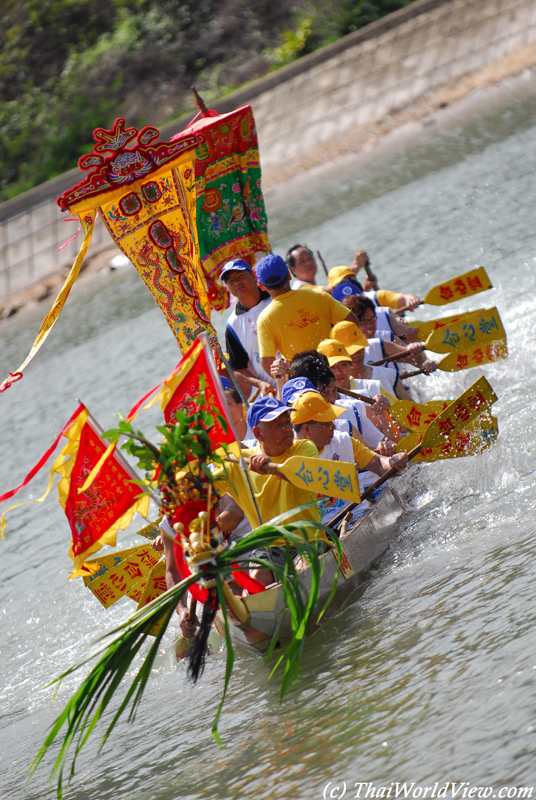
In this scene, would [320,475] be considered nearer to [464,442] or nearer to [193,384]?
[193,384]

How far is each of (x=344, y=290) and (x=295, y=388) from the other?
2761 mm

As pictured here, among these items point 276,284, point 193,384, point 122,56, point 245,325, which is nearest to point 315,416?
point 193,384

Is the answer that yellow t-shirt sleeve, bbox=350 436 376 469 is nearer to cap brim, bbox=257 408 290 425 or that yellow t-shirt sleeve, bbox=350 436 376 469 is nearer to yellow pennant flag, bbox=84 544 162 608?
cap brim, bbox=257 408 290 425

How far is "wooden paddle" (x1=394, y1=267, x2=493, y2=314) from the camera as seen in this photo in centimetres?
852

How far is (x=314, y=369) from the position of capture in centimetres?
584

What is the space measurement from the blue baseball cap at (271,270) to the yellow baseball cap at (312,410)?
1657 mm

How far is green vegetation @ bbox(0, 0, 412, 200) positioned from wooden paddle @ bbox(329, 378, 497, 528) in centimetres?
2397

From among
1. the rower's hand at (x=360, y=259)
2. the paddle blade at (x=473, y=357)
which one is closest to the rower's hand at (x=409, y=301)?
the rower's hand at (x=360, y=259)

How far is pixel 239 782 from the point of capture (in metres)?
4.09

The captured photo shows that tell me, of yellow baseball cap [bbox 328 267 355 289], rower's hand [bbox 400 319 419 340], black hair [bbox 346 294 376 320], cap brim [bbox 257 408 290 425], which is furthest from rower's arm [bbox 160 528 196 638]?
yellow baseball cap [bbox 328 267 355 289]

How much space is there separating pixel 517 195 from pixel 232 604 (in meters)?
11.3

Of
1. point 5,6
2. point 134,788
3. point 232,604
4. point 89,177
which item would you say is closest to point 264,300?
point 89,177

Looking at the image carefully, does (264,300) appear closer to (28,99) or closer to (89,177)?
(89,177)

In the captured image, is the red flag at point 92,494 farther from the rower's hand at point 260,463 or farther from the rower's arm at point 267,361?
the rower's arm at point 267,361
